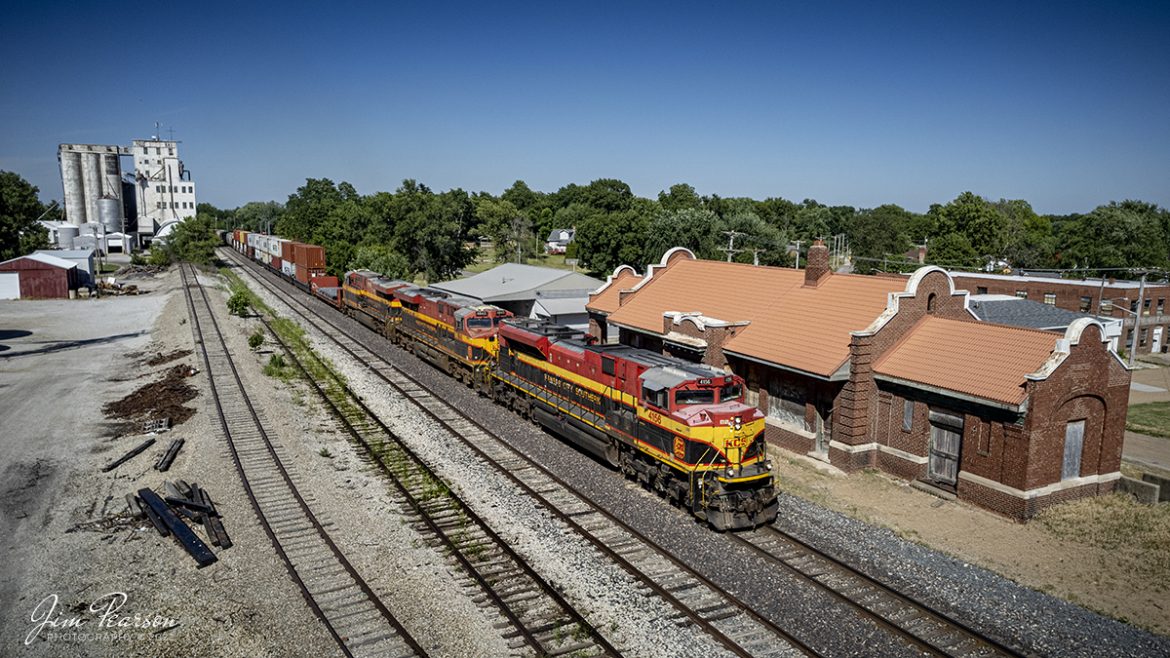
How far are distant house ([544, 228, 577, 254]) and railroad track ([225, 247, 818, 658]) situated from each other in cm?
11660

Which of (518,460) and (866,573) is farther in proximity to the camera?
(518,460)

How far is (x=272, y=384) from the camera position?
112 ft

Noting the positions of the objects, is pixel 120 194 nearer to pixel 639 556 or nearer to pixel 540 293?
pixel 540 293

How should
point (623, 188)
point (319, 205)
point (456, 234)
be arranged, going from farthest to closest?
point (623, 188) → point (319, 205) → point (456, 234)

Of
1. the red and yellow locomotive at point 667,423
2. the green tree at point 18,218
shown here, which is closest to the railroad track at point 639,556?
the red and yellow locomotive at point 667,423

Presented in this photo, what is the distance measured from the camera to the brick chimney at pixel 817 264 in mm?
28078

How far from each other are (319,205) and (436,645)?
133m

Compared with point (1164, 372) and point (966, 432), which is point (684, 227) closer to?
point (1164, 372)

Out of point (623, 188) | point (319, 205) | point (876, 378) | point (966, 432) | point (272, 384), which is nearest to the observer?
point (966, 432)

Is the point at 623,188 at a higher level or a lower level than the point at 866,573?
higher

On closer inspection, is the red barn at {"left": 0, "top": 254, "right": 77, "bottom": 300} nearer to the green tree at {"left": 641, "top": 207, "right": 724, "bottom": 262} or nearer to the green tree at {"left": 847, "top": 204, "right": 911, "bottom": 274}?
the green tree at {"left": 641, "top": 207, "right": 724, "bottom": 262}

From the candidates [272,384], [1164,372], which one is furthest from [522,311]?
[1164,372]

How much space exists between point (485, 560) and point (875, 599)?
8.67 meters

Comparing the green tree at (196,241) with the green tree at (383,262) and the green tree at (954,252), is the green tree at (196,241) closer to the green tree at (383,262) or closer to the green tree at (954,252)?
the green tree at (383,262)
